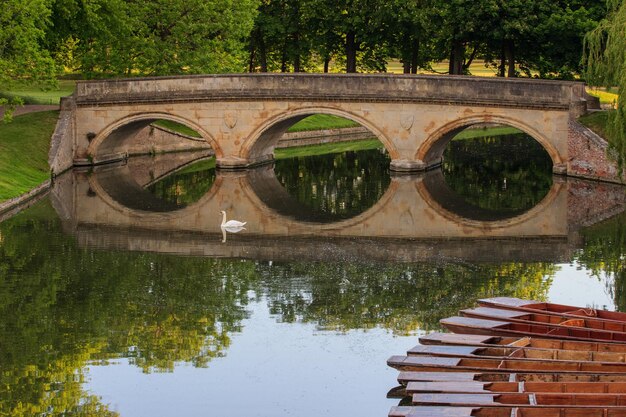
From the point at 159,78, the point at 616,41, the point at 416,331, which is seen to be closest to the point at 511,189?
the point at 616,41

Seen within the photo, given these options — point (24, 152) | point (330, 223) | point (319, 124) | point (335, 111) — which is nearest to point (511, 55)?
point (319, 124)

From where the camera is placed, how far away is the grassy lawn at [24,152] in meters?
44.5

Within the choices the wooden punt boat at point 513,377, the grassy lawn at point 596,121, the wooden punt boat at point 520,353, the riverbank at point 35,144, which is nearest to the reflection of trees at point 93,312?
the wooden punt boat at point 520,353

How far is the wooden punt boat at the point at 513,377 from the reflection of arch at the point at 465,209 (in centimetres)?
1947

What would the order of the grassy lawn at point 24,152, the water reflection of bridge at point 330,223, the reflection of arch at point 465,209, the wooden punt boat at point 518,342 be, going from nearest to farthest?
1. the wooden punt boat at point 518,342
2. the water reflection of bridge at point 330,223
3. the reflection of arch at point 465,209
4. the grassy lawn at point 24,152

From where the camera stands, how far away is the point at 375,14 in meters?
64.3

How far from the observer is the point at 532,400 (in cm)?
1947

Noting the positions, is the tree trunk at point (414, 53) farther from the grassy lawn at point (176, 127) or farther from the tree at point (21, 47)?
the tree at point (21, 47)

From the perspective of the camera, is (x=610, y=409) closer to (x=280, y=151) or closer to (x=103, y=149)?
(x=103, y=149)

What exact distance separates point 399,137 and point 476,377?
30.1m

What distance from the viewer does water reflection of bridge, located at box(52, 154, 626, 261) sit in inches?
1425

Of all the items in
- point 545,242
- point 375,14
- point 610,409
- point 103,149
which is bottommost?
point 610,409

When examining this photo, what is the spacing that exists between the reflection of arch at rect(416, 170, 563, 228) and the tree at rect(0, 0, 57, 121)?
14.4 m

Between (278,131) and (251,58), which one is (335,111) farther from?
(251,58)
